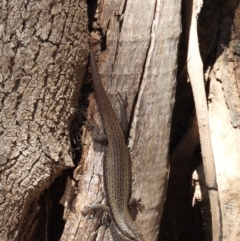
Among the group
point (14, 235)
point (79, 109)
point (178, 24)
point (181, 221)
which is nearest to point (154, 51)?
point (178, 24)

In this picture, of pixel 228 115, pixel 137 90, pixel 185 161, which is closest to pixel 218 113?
pixel 228 115

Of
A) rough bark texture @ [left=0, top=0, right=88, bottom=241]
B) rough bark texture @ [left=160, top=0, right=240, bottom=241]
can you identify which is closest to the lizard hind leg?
rough bark texture @ [left=0, top=0, right=88, bottom=241]

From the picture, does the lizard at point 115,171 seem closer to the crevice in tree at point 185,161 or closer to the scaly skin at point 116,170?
the scaly skin at point 116,170

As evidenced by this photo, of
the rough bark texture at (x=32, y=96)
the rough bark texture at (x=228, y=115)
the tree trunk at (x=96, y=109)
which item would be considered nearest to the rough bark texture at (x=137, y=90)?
the tree trunk at (x=96, y=109)

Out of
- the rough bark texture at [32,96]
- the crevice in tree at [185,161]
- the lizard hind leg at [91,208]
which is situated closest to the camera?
the rough bark texture at [32,96]

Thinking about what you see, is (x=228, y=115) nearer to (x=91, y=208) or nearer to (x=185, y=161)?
(x=185, y=161)

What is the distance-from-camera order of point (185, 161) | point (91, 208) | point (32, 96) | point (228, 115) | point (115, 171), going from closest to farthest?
point (32, 96) → point (91, 208) → point (115, 171) → point (228, 115) → point (185, 161)

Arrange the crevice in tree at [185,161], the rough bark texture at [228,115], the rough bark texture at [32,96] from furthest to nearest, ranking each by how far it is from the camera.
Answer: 1. the crevice in tree at [185,161]
2. the rough bark texture at [228,115]
3. the rough bark texture at [32,96]
